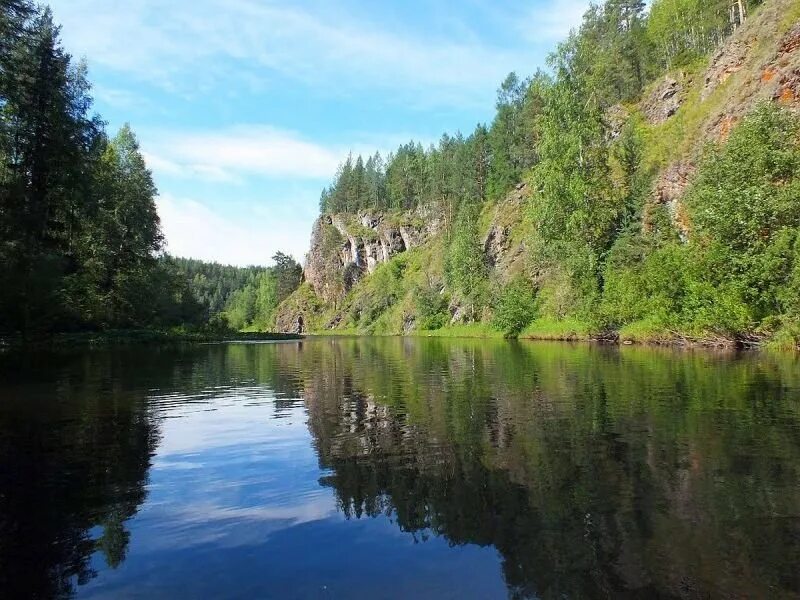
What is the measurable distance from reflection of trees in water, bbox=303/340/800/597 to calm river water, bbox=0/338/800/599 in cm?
4

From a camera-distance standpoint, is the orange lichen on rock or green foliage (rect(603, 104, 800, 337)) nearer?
green foliage (rect(603, 104, 800, 337))

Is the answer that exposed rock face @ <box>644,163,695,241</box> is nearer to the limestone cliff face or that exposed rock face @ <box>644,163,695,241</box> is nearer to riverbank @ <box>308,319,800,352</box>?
the limestone cliff face

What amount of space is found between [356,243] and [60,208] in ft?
412

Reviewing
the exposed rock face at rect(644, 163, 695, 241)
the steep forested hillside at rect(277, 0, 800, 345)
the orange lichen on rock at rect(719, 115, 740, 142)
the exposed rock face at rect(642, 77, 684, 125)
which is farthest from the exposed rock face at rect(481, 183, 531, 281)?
the orange lichen on rock at rect(719, 115, 740, 142)

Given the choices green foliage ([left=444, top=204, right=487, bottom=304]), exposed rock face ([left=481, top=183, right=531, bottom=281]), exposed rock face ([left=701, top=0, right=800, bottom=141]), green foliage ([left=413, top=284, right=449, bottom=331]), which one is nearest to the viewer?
exposed rock face ([left=701, top=0, right=800, bottom=141])

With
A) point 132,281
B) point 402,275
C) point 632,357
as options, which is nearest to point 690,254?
point 632,357


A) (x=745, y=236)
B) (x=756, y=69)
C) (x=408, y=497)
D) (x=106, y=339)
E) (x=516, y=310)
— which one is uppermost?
(x=756, y=69)

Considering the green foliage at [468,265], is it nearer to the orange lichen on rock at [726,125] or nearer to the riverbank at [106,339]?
the riverbank at [106,339]

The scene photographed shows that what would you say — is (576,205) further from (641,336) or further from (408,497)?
(408,497)

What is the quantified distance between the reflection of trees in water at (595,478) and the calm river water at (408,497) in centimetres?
4

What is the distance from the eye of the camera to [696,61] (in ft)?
238

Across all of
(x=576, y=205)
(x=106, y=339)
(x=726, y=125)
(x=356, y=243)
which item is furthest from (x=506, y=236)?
(x=356, y=243)

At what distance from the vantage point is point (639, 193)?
5681cm

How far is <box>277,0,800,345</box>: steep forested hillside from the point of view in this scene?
114ft
